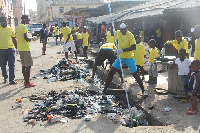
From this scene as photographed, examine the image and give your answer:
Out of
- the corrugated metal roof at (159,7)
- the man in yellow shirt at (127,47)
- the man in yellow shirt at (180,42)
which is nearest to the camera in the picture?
the man in yellow shirt at (127,47)

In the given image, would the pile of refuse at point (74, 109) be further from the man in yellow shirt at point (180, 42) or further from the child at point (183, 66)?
the man in yellow shirt at point (180, 42)

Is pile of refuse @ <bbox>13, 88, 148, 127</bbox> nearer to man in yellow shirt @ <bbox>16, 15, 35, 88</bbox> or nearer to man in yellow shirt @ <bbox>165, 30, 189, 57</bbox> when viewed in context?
man in yellow shirt @ <bbox>16, 15, 35, 88</bbox>

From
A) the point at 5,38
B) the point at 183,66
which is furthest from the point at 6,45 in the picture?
the point at 183,66

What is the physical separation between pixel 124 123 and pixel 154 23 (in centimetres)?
1311

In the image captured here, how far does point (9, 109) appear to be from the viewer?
5.43 metres

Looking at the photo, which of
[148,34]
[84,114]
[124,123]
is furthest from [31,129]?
[148,34]

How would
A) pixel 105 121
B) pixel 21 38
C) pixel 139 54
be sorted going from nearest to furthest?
pixel 105 121 < pixel 21 38 < pixel 139 54

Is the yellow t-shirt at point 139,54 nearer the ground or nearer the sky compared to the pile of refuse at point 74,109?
nearer the sky

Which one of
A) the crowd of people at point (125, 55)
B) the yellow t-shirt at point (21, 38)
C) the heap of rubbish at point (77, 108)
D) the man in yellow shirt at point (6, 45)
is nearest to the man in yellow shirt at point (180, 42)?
the crowd of people at point (125, 55)

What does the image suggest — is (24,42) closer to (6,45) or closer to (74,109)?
(6,45)

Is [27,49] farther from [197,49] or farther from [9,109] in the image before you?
[197,49]

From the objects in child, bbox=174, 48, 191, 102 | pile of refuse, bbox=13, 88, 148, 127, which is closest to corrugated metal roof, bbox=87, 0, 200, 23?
child, bbox=174, 48, 191, 102

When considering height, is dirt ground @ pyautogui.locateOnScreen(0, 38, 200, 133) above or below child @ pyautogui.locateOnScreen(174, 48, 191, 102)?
below

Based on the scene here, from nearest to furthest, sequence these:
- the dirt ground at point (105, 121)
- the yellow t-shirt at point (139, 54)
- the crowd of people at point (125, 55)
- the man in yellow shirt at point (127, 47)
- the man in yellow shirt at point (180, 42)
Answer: the dirt ground at point (105, 121) < the crowd of people at point (125, 55) < the man in yellow shirt at point (127, 47) < the man in yellow shirt at point (180, 42) < the yellow t-shirt at point (139, 54)
